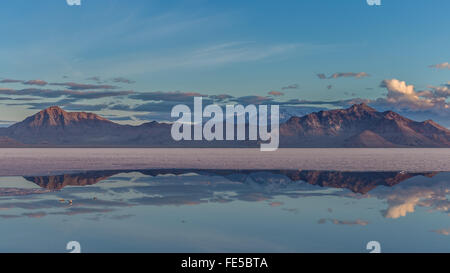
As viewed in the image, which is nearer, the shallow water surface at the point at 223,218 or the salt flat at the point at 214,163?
the shallow water surface at the point at 223,218

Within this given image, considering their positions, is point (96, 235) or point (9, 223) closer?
point (96, 235)

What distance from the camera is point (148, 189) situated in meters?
30.7

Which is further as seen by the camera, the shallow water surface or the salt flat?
the salt flat

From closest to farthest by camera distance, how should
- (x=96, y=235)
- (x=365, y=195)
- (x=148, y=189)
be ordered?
(x=96, y=235) → (x=365, y=195) → (x=148, y=189)

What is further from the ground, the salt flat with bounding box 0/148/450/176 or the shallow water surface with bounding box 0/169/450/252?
the salt flat with bounding box 0/148/450/176

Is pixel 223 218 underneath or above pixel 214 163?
underneath

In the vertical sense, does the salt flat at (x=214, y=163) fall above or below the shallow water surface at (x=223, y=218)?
above

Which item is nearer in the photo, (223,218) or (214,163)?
(223,218)

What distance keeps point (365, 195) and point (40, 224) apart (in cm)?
1982
